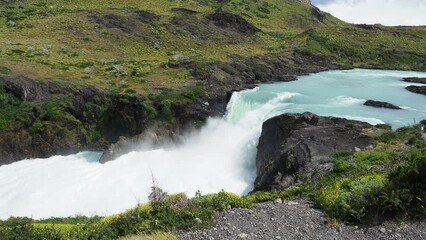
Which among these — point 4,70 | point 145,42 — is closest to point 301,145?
point 4,70

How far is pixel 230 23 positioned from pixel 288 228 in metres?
87.3

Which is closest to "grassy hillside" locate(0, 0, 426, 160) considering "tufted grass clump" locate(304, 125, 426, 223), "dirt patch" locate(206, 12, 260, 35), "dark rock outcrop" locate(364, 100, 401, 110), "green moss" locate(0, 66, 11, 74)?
"green moss" locate(0, 66, 11, 74)

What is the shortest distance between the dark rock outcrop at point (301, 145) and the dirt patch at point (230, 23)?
64.6 m

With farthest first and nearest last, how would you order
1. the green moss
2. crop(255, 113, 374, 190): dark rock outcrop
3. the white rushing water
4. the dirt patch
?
the dirt patch → the green moss → the white rushing water → crop(255, 113, 374, 190): dark rock outcrop

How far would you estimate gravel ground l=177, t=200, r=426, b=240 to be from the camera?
395 inches

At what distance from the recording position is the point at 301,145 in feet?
76.8

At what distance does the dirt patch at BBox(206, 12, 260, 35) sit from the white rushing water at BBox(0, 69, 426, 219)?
162ft

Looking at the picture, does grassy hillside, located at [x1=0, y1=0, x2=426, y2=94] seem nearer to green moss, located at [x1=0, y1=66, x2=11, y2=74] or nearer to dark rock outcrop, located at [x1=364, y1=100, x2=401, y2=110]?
green moss, located at [x1=0, y1=66, x2=11, y2=74]

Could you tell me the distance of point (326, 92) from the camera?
1983 inches

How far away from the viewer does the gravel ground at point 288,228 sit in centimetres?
1002

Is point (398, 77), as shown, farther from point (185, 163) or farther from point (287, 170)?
point (287, 170)

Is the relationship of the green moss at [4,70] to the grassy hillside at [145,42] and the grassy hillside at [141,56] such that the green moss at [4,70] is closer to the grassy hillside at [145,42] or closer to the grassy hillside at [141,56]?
the grassy hillside at [141,56]

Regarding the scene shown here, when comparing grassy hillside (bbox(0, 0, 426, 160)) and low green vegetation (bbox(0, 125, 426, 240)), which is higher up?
low green vegetation (bbox(0, 125, 426, 240))

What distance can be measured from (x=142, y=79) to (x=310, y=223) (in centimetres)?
3823
